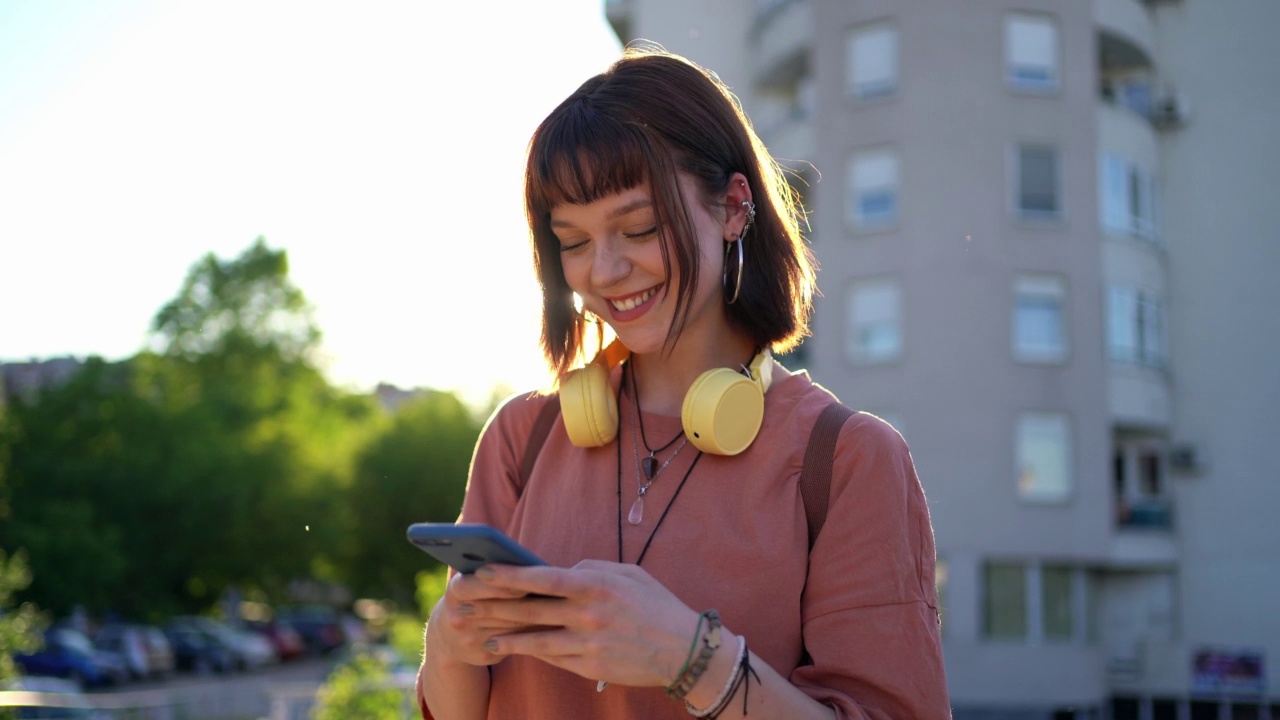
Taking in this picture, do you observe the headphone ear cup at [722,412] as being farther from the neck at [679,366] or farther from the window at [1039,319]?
the window at [1039,319]

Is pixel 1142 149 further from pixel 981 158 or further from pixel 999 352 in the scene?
pixel 999 352

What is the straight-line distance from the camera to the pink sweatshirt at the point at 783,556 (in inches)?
72.8

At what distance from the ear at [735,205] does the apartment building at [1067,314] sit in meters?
18.3

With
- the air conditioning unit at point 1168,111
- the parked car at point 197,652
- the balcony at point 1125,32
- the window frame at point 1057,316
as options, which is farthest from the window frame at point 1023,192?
the parked car at point 197,652

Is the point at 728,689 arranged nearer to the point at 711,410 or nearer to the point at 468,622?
the point at 468,622

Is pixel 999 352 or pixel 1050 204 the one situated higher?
pixel 1050 204

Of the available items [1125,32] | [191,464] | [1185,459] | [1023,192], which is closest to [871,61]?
[1023,192]

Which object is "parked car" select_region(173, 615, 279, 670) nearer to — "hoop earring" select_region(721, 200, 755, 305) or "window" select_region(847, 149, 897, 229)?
"window" select_region(847, 149, 897, 229)

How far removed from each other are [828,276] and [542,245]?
64.2 feet

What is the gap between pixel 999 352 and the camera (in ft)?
67.5

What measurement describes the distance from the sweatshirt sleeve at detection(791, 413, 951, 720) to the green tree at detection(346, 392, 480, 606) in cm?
4375

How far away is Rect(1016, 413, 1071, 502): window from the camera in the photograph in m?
20.6

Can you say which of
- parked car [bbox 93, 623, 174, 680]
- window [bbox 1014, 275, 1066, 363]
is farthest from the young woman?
parked car [bbox 93, 623, 174, 680]

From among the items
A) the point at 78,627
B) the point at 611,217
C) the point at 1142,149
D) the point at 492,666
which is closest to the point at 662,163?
the point at 611,217
